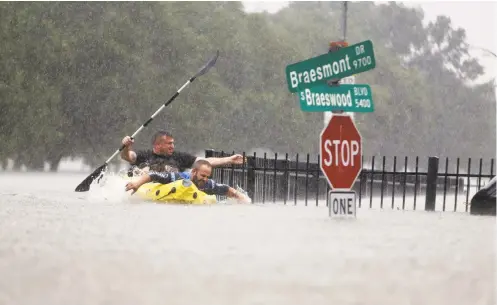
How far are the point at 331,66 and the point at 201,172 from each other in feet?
20.3

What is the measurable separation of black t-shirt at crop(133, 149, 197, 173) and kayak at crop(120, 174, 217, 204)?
0.98ft

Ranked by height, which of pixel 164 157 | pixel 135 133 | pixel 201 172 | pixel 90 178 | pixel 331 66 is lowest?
pixel 90 178

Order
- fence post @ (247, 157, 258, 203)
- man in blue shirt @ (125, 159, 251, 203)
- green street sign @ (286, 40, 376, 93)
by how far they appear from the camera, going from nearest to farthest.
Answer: green street sign @ (286, 40, 376, 93) < man in blue shirt @ (125, 159, 251, 203) < fence post @ (247, 157, 258, 203)

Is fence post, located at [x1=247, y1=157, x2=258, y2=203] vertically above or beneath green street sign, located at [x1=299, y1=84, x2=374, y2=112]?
beneath

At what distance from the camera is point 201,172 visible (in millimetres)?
21203

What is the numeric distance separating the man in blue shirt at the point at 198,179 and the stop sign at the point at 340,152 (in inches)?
223

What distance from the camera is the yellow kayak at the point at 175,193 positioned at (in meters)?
21.3

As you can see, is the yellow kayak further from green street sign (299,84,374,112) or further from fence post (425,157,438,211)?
green street sign (299,84,374,112)

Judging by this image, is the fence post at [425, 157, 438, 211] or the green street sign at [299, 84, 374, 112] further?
the fence post at [425, 157, 438, 211]

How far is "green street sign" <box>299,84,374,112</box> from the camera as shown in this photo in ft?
51.3

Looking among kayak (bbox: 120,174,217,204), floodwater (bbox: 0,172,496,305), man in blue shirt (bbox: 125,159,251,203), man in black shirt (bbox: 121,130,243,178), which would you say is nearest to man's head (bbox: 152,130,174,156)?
man in black shirt (bbox: 121,130,243,178)

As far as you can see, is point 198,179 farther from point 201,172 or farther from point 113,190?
point 113,190

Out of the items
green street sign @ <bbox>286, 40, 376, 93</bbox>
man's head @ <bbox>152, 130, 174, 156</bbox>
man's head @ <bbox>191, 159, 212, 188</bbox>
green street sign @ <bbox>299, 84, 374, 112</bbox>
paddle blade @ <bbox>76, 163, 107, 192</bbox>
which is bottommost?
paddle blade @ <bbox>76, 163, 107, 192</bbox>

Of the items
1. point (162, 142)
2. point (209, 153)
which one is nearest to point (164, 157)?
point (162, 142)
